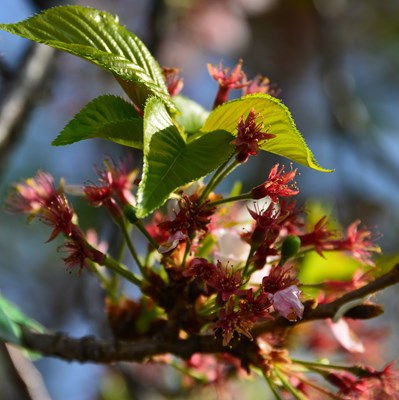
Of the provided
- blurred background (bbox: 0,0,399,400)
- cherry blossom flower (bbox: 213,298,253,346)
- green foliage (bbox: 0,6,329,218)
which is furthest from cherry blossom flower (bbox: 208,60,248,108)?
blurred background (bbox: 0,0,399,400)

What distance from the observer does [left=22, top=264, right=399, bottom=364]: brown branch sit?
3.96 feet

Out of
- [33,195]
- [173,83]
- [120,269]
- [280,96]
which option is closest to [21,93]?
[33,195]

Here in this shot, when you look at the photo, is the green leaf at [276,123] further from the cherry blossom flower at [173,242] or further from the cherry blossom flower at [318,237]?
the cherry blossom flower at [318,237]

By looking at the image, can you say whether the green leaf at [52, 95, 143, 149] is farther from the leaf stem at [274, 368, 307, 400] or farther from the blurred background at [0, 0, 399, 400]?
the blurred background at [0, 0, 399, 400]

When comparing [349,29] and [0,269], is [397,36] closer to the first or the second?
[349,29]

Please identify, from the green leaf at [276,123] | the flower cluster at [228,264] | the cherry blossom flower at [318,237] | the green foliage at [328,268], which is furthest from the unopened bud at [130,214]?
the green foliage at [328,268]

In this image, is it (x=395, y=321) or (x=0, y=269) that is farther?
(x=0, y=269)

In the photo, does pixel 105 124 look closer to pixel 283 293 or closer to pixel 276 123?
pixel 276 123

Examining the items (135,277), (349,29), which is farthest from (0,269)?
(135,277)

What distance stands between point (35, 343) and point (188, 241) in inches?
19.3

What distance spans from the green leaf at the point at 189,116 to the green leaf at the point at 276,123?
13 cm

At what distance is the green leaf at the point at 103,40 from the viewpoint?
41.4 inches

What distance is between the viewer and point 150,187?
3.11 feet

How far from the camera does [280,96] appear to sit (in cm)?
495
